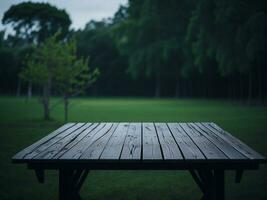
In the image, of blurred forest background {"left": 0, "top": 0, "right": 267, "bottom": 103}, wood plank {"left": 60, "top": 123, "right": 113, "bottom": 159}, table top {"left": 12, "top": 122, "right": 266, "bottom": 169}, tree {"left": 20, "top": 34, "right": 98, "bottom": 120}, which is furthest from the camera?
blurred forest background {"left": 0, "top": 0, "right": 267, "bottom": 103}

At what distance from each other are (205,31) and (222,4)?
3343 millimetres

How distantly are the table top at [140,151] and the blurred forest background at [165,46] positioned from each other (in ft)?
57.1

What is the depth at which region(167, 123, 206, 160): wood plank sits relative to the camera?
11.8 ft

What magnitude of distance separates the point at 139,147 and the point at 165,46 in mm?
43531

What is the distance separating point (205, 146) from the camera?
165 inches

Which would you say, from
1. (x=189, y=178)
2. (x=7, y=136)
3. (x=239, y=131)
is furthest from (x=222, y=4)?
(x=189, y=178)

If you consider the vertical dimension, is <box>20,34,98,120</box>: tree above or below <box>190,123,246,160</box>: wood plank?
above

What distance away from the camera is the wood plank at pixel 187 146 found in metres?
3.61

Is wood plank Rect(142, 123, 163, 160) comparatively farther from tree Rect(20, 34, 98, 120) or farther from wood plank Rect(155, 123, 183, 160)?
tree Rect(20, 34, 98, 120)

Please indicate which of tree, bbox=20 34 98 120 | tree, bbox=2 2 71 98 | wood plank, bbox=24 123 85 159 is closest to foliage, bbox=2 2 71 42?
tree, bbox=2 2 71 98

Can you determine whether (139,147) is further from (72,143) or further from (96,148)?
(72,143)

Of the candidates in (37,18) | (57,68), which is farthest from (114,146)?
(37,18)

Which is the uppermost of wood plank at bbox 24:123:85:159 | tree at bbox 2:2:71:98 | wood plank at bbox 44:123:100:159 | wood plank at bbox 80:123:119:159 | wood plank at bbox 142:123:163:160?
tree at bbox 2:2:71:98

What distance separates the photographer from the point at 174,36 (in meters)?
50.1
